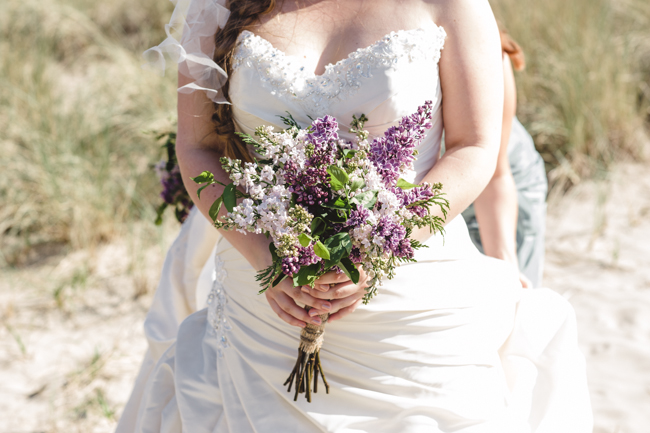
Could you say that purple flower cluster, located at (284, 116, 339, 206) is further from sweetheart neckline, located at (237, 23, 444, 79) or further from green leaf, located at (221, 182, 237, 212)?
sweetheart neckline, located at (237, 23, 444, 79)

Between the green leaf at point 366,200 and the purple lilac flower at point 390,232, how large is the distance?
55 millimetres

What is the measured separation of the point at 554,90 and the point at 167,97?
3704mm

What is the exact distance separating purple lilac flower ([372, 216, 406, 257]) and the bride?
0.31 meters

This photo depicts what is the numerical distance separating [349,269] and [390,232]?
18 centimetres

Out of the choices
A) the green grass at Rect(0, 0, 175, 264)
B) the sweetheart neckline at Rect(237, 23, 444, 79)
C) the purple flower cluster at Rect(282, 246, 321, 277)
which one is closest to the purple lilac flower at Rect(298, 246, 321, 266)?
the purple flower cluster at Rect(282, 246, 321, 277)

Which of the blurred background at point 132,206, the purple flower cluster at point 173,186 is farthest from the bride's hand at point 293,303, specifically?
the blurred background at point 132,206

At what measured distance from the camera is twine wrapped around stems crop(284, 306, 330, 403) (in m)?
1.62

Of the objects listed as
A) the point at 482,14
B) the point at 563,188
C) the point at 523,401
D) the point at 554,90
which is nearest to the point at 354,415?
the point at 523,401

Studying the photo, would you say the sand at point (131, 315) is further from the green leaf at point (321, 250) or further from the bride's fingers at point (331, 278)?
the green leaf at point (321, 250)

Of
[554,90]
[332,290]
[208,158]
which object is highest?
[208,158]

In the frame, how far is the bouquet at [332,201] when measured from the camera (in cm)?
128

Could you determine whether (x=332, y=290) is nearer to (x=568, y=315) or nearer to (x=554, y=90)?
(x=568, y=315)

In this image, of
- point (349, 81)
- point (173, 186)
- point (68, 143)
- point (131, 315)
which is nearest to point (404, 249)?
point (349, 81)

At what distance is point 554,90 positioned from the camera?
16.4 feet
